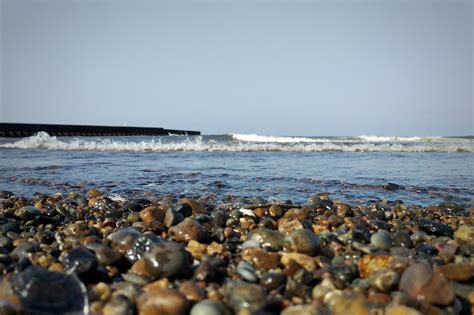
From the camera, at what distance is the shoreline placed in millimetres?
1898

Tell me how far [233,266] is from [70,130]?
4079 centimetres

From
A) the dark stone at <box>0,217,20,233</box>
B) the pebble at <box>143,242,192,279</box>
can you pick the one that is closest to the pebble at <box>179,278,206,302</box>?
the pebble at <box>143,242,192,279</box>

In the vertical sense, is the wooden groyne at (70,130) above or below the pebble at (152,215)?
above

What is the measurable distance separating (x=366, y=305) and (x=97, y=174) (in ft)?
23.6

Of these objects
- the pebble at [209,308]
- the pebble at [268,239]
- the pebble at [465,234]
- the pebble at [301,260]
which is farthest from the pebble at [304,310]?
the pebble at [465,234]

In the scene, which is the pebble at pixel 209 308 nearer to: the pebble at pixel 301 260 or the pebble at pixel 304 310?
the pebble at pixel 304 310

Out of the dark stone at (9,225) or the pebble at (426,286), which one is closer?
the pebble at (426,286)

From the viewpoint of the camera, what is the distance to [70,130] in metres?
39.2

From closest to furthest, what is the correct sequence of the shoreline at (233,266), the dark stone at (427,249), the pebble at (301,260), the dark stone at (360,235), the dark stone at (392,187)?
the shoreline at (233,266)
the pebble at (301,260)
the dark stone at (427,249)
the dark stone at (360,235)
the dark stone at (392,187)

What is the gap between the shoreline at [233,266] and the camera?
1.90 metres

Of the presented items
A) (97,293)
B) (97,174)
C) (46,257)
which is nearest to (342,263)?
Result: (97,293)

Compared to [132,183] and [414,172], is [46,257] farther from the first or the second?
[414,172]

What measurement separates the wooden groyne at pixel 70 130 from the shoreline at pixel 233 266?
1311 inches

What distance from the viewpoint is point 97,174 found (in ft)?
26.3
